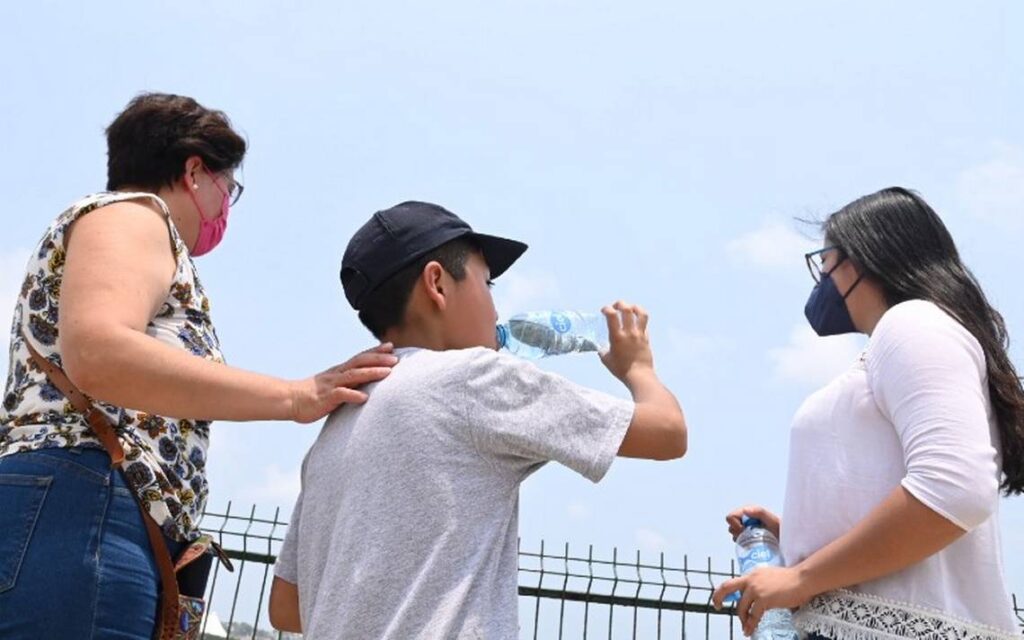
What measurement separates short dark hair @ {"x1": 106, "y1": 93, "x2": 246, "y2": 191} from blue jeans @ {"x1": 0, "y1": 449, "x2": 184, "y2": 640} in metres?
0.90

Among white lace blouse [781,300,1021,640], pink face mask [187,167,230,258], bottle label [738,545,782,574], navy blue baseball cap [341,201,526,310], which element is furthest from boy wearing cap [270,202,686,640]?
bottle label [738,545,782,574]

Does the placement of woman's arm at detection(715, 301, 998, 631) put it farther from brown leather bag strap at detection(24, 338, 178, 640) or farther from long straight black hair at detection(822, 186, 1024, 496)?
brown leather bag strap at detection(24, 338, 178, 640)

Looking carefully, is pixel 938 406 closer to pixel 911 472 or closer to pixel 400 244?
pixel 911 472

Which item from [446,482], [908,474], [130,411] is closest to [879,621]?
[908,474]

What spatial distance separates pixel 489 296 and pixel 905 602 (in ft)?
4.14

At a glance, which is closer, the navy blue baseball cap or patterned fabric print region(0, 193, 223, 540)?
patterned fabric print region(0, 193, 223, 540)

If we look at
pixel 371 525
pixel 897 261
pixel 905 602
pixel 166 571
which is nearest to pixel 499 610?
pixel 371 525

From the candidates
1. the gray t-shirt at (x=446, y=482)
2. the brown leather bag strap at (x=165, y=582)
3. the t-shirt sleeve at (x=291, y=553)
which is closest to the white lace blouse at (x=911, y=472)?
the gray t-shirt at (x=446, y=482)

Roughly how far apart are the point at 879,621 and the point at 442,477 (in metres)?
1.12

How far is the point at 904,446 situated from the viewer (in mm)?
2740

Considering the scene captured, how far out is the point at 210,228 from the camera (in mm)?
3178

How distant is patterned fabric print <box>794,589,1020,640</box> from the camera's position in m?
2.65

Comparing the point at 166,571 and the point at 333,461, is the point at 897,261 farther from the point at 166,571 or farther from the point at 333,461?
the point at 166,571

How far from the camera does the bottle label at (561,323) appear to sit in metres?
3.91
